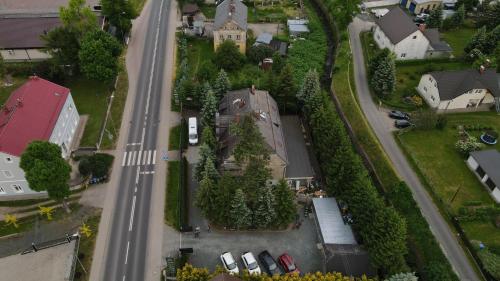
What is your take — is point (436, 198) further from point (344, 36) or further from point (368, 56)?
point (344, 36)

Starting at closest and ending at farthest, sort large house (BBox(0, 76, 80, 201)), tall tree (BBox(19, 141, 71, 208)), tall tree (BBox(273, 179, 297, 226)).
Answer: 1. tall tree (BBox(19, 141, 71, 208))
2. tall tree (BBox(273, 179, 297, 226))
3. large house (BBox(0, 76, 80, 201))

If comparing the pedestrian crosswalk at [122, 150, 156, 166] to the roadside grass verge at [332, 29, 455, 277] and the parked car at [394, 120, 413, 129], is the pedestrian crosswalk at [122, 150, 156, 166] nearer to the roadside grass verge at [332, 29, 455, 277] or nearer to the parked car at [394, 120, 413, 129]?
the roadside grass verge at [332, 29, 455, 277]

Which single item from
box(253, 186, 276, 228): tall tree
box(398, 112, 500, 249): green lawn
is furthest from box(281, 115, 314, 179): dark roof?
box(398, 112, 500, 249): green lawn

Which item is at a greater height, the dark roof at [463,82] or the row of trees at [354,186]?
the dark roof at [463,82]

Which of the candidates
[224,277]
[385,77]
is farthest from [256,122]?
[385,77]

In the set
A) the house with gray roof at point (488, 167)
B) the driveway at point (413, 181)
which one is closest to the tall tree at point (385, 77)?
the driveway at point (413, 181)

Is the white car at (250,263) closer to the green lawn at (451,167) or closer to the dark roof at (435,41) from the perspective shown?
the green lawn at (451,167)
